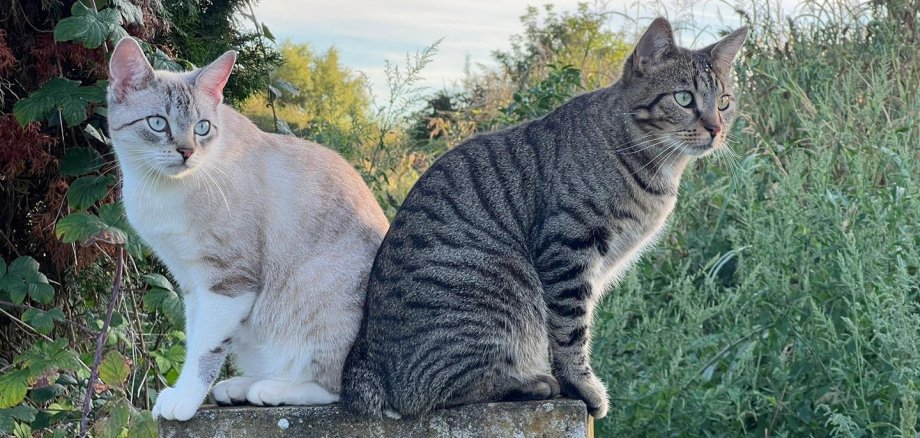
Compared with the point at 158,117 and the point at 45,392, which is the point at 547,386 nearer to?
the point at 158,117

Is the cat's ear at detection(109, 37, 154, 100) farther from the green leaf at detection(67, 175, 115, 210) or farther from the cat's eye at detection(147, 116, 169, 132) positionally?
the green leaf at detection(67, 175, 115, 210)

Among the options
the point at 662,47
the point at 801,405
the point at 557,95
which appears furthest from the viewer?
Answer: the point at 557,95

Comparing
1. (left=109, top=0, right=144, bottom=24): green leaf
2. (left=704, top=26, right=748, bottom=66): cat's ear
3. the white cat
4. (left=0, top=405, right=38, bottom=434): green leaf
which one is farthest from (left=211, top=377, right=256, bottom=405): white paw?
(left=704, top=26, right=748, bottom=66): cat's ear

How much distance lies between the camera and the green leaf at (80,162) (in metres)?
3.28

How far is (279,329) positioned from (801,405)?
1973 millimetres

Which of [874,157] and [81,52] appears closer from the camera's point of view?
[81,52]

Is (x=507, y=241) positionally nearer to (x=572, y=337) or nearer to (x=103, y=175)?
(x=572, y=337)

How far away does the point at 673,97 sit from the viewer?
2.87m

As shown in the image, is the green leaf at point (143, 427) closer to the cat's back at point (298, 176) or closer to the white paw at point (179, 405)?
the white paw at point (179, 405)

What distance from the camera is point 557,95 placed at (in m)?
4.89

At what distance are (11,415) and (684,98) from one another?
8.00 feet

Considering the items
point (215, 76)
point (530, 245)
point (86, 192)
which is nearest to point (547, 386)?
point (530, 245)

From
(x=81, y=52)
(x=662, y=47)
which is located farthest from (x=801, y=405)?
(x=81, y=52)

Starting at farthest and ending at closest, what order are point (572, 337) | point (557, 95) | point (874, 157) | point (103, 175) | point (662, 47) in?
point (557, 95) → point (874, 157) → point (103, 175) → point (662, 47) → point (572, 337)
